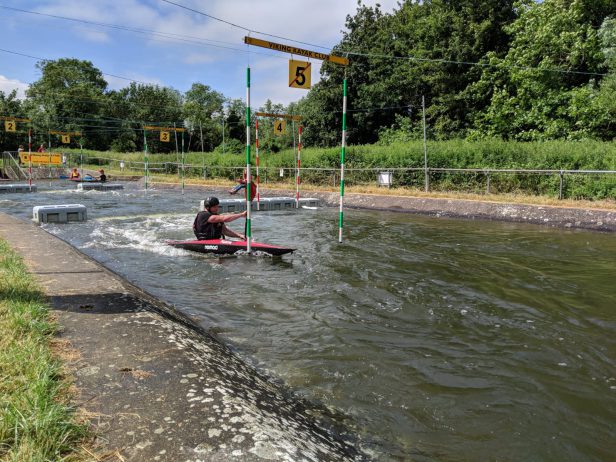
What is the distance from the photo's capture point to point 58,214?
14.7 metres

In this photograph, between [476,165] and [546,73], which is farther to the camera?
[546,73]

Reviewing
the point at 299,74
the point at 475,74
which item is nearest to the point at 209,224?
the point at 299,74

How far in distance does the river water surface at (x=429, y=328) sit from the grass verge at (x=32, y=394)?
6.22ft

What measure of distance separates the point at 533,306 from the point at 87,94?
7195 centimetres

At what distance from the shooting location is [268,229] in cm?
1390

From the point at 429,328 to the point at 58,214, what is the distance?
13.4m

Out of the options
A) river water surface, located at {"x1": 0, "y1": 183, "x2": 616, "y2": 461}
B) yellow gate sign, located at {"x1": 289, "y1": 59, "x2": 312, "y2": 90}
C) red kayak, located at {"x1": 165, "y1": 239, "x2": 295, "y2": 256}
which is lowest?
river water surface, located at {"x1": 0, "y1": 183, "x2": 616, "y2": 461}

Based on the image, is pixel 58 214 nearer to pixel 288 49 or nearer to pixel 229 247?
pixel 229 247

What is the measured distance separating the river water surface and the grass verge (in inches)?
74.7

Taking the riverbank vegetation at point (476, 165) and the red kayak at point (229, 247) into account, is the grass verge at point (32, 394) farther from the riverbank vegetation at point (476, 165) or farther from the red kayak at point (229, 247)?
the riverbank vegetation at point (476, 165)

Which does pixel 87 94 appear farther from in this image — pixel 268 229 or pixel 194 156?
pixel 268 229

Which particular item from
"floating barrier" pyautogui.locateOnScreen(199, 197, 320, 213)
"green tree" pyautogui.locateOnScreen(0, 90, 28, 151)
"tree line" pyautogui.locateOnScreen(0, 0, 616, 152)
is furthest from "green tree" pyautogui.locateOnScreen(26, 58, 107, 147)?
"floating barrier" pyautogui.locateOnScreen(199, 197, 320, 213)

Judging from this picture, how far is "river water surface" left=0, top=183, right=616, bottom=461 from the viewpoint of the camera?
343cm

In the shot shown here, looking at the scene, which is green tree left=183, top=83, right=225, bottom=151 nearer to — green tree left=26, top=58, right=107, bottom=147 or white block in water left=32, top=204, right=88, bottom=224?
green tree left=26, top=58, right=107, bottom=147
